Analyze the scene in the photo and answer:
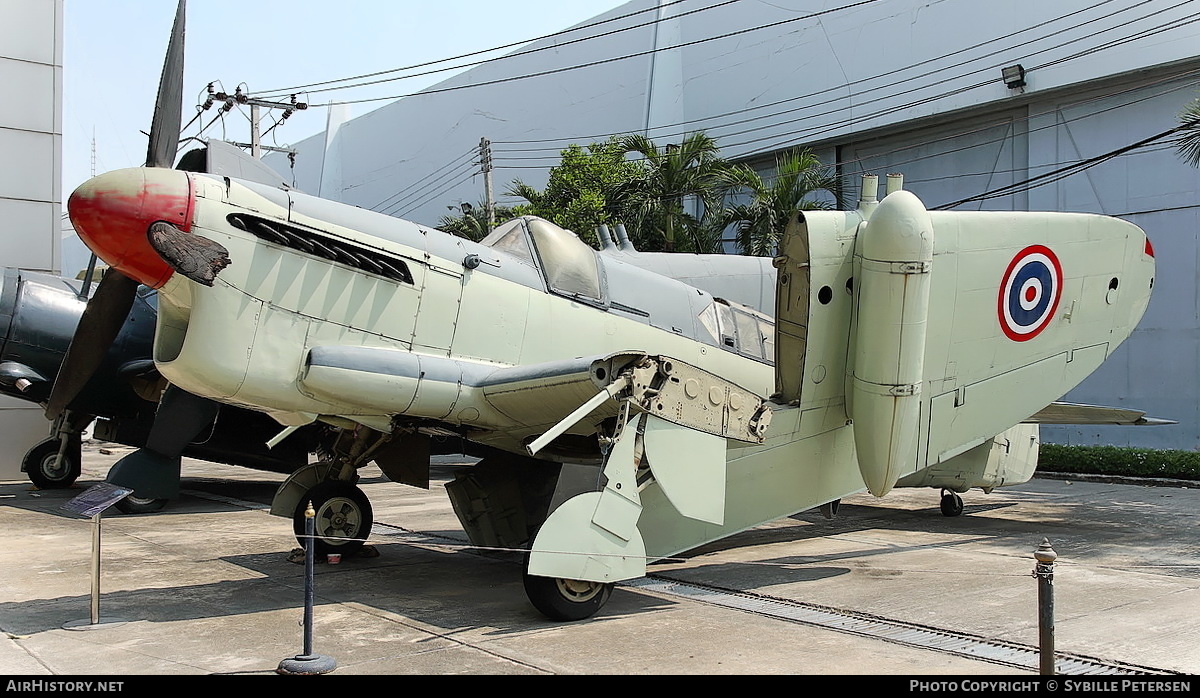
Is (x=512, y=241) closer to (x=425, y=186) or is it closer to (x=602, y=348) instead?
(x=602, y=348)

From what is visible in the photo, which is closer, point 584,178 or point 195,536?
point 195,536

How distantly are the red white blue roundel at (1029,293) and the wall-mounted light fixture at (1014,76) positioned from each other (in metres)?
14.2

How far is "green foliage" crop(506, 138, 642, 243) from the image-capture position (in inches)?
842

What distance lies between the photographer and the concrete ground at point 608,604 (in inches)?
231

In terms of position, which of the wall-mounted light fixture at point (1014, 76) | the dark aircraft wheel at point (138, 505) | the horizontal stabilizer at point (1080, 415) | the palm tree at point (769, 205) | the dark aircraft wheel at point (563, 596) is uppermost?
the wall-mounted light fixture at point (1014, 76)

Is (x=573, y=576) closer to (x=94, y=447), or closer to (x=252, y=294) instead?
(x=252, y=294)

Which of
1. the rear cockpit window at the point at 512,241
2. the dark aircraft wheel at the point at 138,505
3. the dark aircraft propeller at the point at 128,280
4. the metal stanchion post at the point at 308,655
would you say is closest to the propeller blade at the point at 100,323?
the dark aircraft propeller at the point at 128,280

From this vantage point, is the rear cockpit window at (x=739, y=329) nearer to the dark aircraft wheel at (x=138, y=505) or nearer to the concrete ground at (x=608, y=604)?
the concrete ground at (x=608, y=604)

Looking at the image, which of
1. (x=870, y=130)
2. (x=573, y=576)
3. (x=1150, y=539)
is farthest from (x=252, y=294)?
(x=870, y=130)

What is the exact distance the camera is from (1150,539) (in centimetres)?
1058

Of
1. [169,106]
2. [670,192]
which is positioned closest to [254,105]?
[670,192]

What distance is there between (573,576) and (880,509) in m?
8.49

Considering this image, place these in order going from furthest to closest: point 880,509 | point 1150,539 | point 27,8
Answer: point 27,8, point 880,509, point 1150,539

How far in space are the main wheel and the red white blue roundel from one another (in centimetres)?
466
